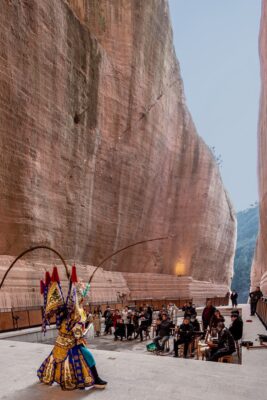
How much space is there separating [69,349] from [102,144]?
67.3ft

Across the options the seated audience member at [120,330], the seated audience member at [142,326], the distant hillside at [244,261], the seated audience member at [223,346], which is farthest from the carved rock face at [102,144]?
the distant hillside at [244,261]

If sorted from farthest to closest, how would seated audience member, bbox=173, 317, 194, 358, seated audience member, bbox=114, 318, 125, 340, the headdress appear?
seated audience member, bbox=114, 318, 125, 340 < seated audience member, bbox=173, 317, 194, 358 < the headdress

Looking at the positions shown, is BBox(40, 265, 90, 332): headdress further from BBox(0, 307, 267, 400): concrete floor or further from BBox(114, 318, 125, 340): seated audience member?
BBox(114, 318, 125, 340): seated audience member

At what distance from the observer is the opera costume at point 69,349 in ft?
21.5

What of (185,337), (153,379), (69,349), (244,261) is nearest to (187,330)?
(185,337)

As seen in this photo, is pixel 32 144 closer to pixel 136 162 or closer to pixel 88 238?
pixel 88 238

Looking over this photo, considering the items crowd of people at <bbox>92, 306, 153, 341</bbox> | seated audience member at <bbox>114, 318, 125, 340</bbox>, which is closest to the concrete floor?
seated audience member at <bbox>114, 318, 125, 340</bbox>

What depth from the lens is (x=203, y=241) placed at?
39719mm

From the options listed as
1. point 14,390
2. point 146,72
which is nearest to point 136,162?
point 146,72

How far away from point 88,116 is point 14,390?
19213 millimetres

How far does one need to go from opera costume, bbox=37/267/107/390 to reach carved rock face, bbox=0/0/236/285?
11.3 metres

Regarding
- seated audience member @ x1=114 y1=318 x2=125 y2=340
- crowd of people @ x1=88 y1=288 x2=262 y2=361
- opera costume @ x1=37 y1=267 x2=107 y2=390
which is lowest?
seated audience member @ x1=114 y1=318 x2=125 y2=340

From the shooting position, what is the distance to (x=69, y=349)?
666cm

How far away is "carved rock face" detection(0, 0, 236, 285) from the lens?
18094 mm
